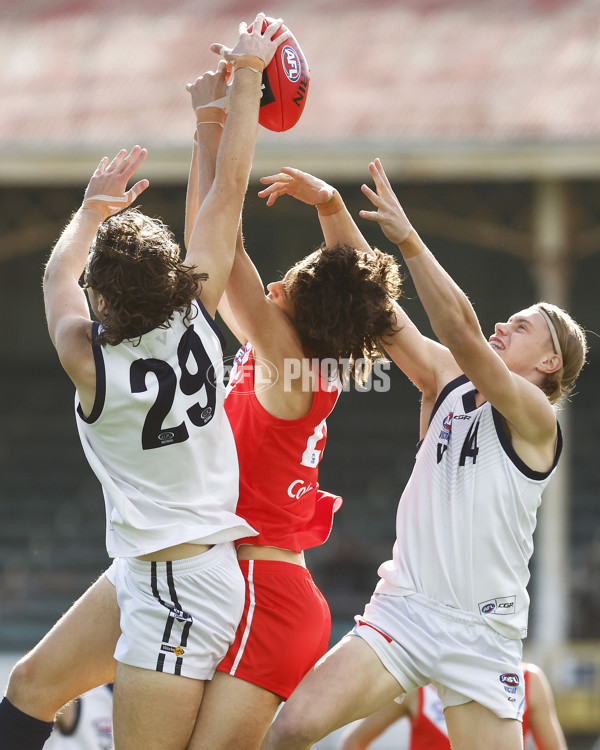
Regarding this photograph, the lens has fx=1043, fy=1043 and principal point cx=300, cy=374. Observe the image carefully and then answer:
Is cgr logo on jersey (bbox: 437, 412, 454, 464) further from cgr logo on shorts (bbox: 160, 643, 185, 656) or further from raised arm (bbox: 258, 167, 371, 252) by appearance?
cgr logo on shorts (bbox: 160, 643, 185, 656)

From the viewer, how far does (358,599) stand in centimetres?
996

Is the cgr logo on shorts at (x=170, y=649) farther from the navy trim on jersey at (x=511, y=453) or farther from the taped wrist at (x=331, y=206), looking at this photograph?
the taped wrist at (x=331, y=206)

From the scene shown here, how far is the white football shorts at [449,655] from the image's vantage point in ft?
10.5

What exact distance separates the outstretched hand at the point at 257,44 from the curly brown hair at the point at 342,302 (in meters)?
0.65

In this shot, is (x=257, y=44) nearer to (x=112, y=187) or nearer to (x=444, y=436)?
(x=112, y=187)

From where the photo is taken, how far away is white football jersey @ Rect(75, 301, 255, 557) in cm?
285

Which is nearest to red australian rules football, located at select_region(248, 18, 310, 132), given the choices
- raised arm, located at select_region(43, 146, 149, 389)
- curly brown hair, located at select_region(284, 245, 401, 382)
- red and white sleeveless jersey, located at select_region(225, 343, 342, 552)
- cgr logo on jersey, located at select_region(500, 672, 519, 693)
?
raised arm, located at select_region(43, 146, 149, 389)

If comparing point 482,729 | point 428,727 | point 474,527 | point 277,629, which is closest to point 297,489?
point 277,629

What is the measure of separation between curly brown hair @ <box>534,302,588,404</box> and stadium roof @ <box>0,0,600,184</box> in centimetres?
508

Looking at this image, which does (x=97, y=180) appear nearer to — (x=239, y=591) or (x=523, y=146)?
(x=239, y=591)

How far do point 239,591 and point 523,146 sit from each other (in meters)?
6.17

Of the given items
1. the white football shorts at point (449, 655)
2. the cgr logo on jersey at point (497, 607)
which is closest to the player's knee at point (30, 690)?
the white football shorts at point (449, 655)

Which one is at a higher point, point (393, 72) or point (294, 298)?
point (393, 72)

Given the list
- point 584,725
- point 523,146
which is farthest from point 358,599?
point 523,146
